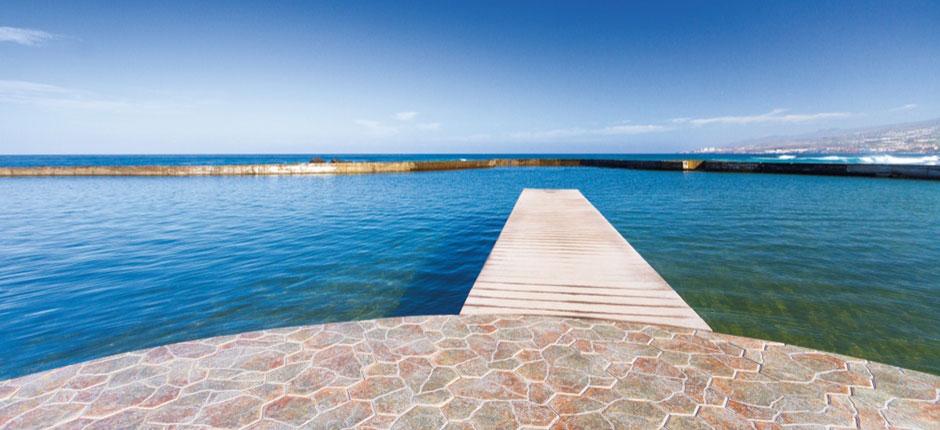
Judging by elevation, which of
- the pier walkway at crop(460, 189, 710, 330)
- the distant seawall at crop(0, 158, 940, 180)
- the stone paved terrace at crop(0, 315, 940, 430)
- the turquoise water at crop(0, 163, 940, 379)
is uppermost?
the distant seawall at crop(0, 158, 940, 180)

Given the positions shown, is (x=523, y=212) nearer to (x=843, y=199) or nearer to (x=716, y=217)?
(x=716, y=217)

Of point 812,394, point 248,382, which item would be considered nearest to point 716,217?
point 812,394

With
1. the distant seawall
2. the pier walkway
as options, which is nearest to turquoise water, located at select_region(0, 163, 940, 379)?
the pier walkway

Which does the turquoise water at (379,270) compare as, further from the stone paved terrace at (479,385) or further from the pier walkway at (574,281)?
the stone paved terrace at (479,385)

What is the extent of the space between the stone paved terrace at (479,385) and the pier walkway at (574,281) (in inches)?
21.9

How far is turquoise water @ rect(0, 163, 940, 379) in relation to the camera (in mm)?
5434

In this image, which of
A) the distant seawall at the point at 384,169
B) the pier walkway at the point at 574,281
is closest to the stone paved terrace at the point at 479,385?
the pier walkway at the point at 574,281

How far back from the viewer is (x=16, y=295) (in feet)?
21.7

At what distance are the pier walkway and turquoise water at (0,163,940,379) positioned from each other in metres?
1.21

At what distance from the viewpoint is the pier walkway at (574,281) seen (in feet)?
15.1

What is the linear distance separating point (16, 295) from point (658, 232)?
1499 centimetres

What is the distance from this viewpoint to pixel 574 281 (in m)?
5.61

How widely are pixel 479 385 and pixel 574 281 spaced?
294 centimetres

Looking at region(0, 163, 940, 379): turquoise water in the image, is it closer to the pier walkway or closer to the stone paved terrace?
the pier walkway
